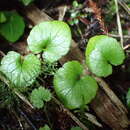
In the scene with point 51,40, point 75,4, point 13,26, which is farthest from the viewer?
point 75,4

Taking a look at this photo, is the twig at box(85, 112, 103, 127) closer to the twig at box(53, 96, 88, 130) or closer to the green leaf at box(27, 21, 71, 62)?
the twig at box(53, 96, 88, 130)

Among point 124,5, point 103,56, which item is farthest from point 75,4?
point 103,56

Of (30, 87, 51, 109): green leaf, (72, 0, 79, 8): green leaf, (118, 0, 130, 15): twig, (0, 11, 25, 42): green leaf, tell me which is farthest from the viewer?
(72, 0, 79, 8): green leaf

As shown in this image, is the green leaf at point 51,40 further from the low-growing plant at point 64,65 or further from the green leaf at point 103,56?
the green leaf at point 103,56

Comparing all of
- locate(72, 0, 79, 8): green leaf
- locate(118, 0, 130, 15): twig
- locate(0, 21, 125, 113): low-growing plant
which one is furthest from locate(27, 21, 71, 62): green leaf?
locate(118, 0, 130, 15): twig

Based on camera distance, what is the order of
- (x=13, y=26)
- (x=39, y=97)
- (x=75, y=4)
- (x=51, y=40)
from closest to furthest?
(x=39, y=97)
(x=51, y=40)
(x=13, y=26)
(x=75, y=4)

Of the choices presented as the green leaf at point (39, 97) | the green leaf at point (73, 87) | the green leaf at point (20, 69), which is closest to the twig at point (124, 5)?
the green leaf at point (73, 87)

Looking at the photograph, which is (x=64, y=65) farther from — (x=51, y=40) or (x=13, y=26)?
(x=13, y=26)
